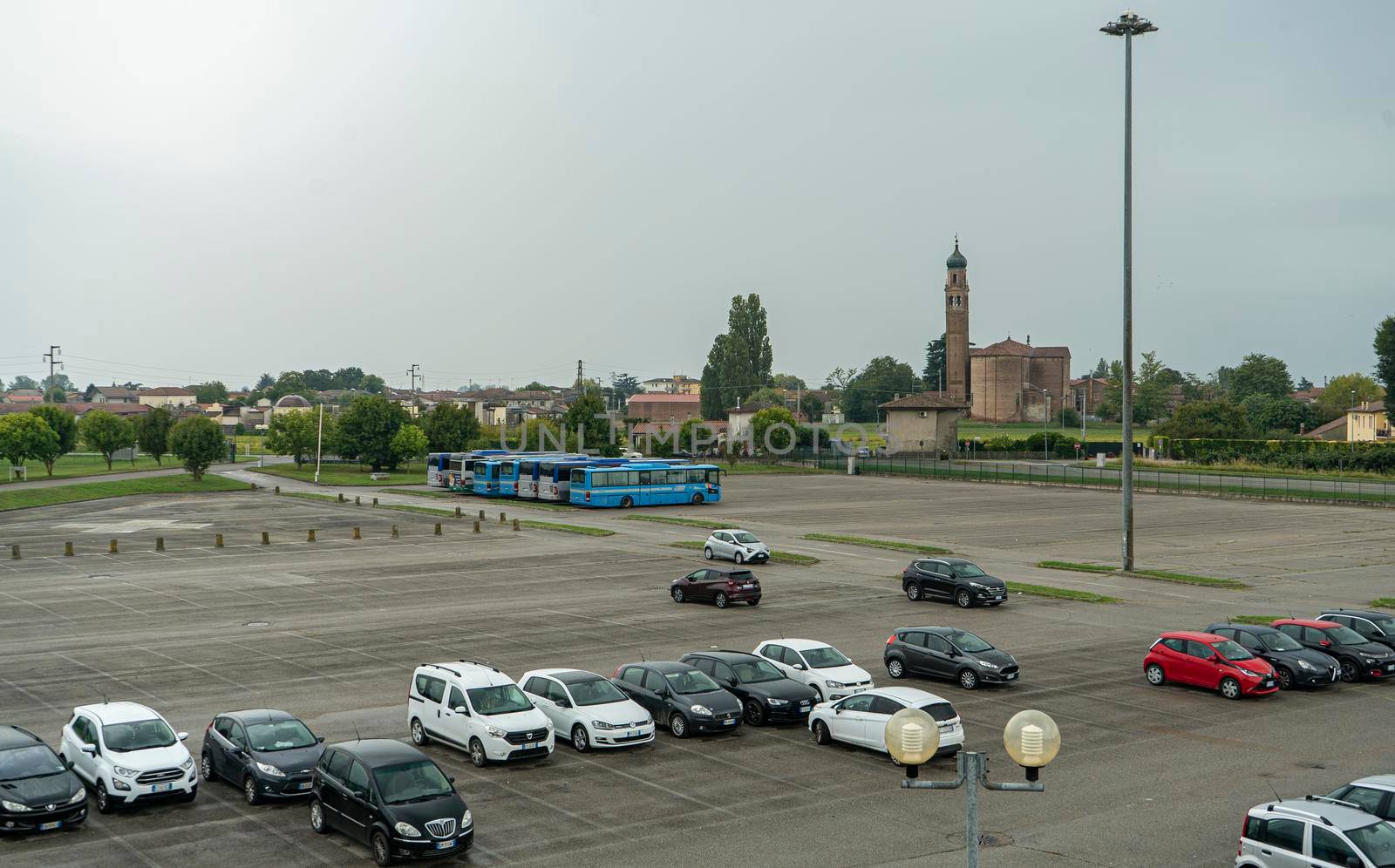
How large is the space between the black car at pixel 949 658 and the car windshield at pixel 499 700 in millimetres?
9687

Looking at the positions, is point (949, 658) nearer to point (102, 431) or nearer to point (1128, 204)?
point (1128, 204)

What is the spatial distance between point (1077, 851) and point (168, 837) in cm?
1250

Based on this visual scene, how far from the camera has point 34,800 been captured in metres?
16.1

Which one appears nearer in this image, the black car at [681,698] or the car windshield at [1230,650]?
the black car at [681,698]

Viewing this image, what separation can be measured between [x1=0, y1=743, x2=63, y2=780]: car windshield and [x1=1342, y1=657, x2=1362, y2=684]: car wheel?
85.7ft

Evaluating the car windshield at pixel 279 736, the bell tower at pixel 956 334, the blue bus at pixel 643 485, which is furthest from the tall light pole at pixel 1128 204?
the bell tower at pixel 956 334

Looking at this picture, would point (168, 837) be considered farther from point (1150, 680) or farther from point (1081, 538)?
point (1081, 538)

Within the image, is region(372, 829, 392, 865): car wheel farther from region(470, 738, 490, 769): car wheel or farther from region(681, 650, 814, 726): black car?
region(681, 650, 814, 726): black car

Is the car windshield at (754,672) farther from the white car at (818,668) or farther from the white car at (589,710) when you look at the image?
the white car at (589,710)

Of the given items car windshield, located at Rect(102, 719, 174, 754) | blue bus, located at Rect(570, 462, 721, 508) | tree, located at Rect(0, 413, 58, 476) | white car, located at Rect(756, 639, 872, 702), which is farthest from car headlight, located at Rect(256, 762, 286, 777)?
tree, located at Rect(0, 413, 58, 476)

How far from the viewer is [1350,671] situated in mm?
26172

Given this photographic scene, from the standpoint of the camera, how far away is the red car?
24.1 m

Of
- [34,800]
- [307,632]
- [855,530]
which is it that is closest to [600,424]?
[855,530]

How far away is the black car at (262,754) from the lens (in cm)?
1733
